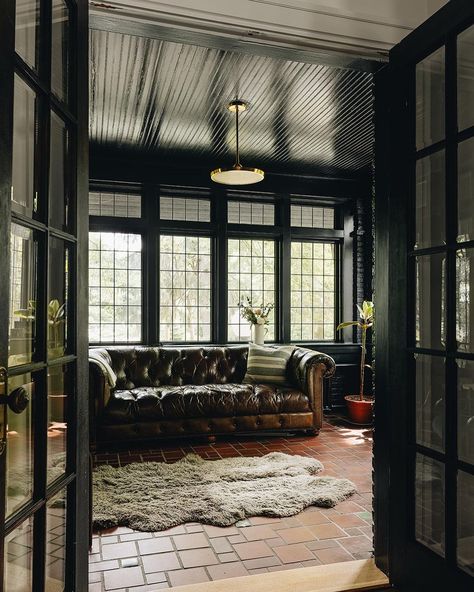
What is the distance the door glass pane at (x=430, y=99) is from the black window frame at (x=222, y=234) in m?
4.48

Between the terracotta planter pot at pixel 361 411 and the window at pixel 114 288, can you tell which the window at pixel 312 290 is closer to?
the terracotta planter pot at pixel 361 411

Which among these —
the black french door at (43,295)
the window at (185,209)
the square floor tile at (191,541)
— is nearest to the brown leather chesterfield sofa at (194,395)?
the window at (185,209)

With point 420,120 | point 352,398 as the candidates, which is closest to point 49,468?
point 420,120

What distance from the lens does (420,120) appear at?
213 cm

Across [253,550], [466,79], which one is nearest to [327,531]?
[253,550]

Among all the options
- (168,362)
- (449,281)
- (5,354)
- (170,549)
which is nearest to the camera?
(5,354)

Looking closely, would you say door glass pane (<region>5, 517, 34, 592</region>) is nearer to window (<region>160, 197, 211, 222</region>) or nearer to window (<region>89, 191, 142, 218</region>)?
window (<region>89, 191, 142, 218</region>)

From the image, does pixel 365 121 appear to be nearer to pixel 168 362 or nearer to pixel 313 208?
pixel 313 208

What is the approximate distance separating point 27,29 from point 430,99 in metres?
1.51

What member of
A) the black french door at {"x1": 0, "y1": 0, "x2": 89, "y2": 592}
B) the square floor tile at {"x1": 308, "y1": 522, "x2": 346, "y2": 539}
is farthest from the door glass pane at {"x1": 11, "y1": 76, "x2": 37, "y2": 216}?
the square floor tile at {"x1": 308, "y1": 522, "x2": 346, "y2": 539}

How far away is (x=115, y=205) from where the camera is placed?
6.23 metres

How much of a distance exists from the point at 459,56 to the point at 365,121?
3.25 m

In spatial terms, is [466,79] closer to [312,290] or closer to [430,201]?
[430,201]

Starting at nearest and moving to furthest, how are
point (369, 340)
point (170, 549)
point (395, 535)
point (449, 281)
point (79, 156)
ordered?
point (79, 156) → point (449, 281) → point (395, 535) → point (170, 549) → point (369, 340)
